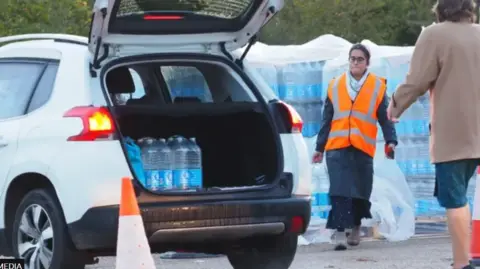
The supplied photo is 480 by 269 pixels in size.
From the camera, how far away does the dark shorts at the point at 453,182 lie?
8.25 m

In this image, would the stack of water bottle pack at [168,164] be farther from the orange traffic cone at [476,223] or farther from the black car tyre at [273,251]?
Result: the orange traffic cone at [476,223]

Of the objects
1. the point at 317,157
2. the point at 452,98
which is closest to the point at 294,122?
the point at 452,98

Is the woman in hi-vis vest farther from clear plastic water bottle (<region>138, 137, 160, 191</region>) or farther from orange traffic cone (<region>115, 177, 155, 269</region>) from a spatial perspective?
orange traffic cone (<region>115, 177, 155, 269</region>)

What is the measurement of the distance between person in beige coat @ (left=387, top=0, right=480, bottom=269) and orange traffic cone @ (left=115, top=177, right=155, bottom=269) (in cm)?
209

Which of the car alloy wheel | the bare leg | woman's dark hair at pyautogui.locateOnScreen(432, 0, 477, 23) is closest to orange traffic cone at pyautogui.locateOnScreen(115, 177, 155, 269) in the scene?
the car alloy wheel

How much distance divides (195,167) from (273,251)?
792 millimetres

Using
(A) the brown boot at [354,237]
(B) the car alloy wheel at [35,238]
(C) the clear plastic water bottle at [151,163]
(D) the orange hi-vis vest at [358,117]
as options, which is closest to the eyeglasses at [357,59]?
(D) the orange hi-vis vest at [358,117]

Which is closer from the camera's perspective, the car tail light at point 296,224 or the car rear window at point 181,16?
the car rear window at point 181,16

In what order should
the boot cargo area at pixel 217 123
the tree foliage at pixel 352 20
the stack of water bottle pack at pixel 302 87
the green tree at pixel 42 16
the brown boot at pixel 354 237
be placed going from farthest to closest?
the tree foliage at pixel 352 20 < the green tree at pixel 42 16 < the stack of water bottle pack at pixel 302 87 < the brown boot at pixel 354 237 < the boot cargo area at pixel 217 123

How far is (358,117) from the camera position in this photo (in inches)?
457

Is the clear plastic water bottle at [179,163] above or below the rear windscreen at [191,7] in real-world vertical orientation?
below

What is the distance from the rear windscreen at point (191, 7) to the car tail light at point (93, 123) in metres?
0.67

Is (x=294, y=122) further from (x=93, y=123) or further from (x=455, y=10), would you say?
(x=93, y=123)

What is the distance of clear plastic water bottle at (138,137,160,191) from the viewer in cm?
817
